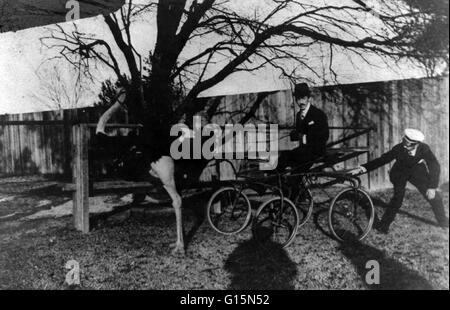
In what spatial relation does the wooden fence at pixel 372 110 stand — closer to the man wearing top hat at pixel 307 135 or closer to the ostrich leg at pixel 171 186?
the man wearing top hat at pixel 307 135

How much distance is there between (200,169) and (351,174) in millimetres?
2883

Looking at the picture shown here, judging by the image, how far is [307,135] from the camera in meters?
5.17

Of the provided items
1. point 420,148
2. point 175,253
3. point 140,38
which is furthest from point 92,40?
point 420,148

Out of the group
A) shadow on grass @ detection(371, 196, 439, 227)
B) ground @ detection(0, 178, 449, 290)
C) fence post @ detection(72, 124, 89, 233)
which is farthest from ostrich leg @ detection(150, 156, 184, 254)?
shadow on grass @ detection(371, 196, 439, 227)

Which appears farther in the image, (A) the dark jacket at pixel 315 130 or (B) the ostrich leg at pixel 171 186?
(A) the dark jacket at pixel 315 130

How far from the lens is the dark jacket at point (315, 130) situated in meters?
5.05

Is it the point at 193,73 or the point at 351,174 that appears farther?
the point at 193,73

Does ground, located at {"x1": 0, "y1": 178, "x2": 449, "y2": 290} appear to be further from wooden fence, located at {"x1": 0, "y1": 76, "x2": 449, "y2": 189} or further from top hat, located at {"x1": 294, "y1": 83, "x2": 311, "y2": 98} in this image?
top hat, located at {"x1": 294, "y1": 83, "x2": 311, "y2": 98}

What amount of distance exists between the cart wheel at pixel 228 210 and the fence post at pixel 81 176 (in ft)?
6.02

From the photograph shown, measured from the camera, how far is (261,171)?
5074 millimetres

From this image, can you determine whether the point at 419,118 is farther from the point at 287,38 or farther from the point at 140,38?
the point at 140,38

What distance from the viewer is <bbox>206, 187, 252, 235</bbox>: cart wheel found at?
5070 mm

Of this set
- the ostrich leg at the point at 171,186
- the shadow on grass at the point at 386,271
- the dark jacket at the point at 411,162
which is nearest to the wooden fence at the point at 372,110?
the dark jacket at the point at 411,162

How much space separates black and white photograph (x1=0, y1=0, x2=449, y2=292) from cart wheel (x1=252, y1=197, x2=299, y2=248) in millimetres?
23
